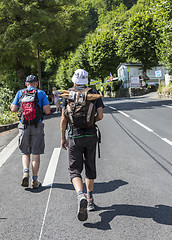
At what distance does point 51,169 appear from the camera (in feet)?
18.1

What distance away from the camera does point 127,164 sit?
219 inches

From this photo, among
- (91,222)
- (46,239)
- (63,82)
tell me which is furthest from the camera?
(63,82)

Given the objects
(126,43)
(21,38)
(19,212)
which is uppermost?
(126,43)

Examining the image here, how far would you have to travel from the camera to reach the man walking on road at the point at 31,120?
439 centimetres

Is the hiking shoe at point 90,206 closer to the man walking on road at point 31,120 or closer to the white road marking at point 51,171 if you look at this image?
the white road marking at point 51,171

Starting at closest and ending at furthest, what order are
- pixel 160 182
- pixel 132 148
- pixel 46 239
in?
1. pixel 46 239
2. pixel 160 182
3. pixel 132 148

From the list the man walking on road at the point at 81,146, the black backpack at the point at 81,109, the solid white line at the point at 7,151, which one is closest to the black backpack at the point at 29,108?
the man walking on road at the point at 81,146

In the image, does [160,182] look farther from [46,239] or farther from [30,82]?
[30,82]

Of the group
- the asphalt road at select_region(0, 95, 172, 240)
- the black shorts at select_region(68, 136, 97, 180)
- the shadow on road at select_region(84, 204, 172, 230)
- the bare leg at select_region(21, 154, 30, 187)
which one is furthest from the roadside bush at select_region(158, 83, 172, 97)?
the black shorts at select_region(68, 136, 97, 180)

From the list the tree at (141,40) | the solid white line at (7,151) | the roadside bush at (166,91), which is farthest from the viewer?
the tree at (141,40)

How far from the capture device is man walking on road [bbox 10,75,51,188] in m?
4.39

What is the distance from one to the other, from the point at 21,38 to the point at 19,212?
58.0 feet

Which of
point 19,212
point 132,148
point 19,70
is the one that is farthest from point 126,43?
point 19,212

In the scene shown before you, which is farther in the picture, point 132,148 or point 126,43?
point 126,43
